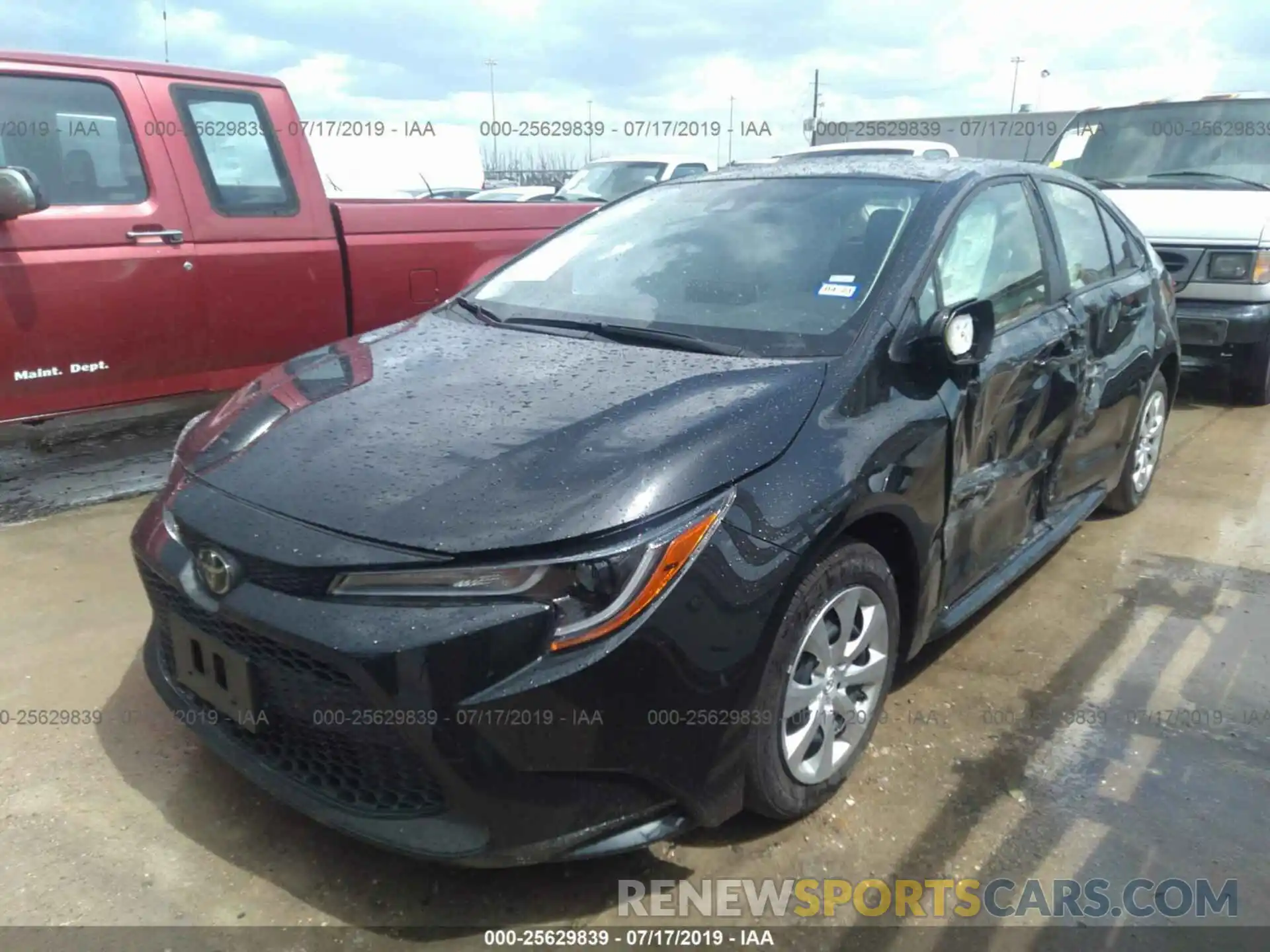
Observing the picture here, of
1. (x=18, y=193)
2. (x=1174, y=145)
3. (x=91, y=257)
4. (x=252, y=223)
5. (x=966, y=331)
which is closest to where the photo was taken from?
(x=966, y=331)

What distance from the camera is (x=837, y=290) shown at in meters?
2.83

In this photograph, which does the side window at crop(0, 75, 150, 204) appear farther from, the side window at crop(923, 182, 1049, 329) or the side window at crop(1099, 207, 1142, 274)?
the side window at crop(1099, 207, 1142, 274)

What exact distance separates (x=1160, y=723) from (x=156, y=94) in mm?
4709

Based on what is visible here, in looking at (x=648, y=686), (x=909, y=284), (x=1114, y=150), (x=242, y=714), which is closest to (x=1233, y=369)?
(x=1114, y=150)

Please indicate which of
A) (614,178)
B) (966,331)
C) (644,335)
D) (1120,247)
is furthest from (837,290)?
(614,178)

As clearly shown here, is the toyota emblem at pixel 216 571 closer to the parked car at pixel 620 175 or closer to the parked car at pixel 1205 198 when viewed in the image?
the parked car at pixel 1205 198

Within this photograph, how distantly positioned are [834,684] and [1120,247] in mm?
2813

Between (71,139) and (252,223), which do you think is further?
(252,223)

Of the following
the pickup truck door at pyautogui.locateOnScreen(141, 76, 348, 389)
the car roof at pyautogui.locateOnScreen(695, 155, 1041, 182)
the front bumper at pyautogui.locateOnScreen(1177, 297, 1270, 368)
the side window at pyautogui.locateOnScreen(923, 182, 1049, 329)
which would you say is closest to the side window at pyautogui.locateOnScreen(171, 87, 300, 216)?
the pickup truck door at pyautogui.locateOnScreen(141, 76, 348, 389)

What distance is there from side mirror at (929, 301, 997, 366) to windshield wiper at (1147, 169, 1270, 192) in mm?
5272

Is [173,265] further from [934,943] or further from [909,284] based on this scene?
[934,943]

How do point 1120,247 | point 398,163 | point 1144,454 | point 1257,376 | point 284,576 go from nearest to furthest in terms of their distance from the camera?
point 284,576 < point 1120,247 < point 1144,454 < point 1257,376 < point 398,163

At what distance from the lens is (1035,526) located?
11.8 ft

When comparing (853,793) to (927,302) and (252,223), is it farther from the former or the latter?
(252,223)
